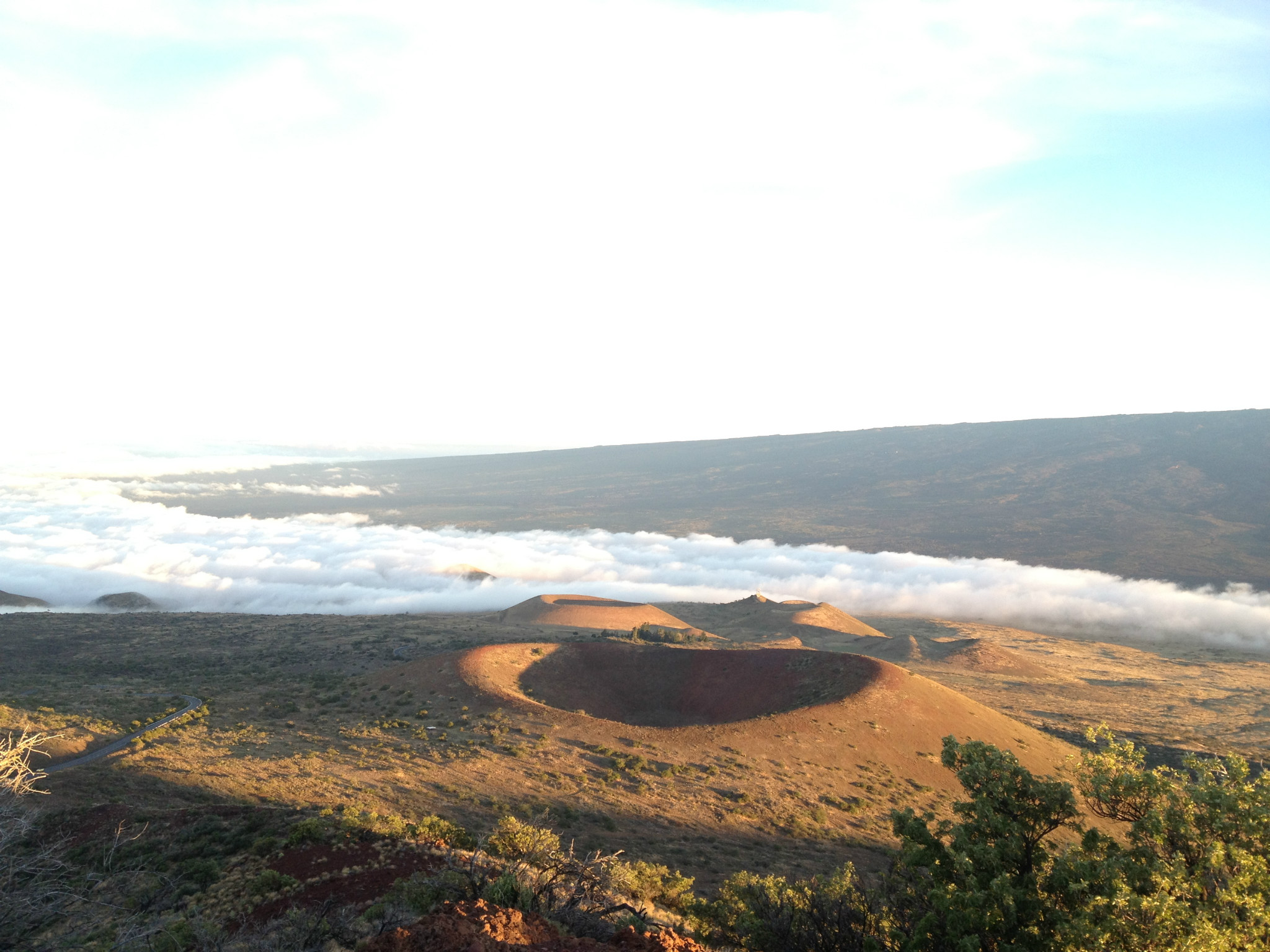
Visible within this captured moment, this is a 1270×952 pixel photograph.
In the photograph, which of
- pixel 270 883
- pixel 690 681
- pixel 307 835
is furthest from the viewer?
pixel 690 681

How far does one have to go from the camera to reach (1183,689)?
164 feet

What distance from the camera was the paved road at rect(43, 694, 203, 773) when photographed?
20.6 meters

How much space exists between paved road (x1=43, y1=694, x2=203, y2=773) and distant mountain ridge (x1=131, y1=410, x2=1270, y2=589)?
10350 centimetres

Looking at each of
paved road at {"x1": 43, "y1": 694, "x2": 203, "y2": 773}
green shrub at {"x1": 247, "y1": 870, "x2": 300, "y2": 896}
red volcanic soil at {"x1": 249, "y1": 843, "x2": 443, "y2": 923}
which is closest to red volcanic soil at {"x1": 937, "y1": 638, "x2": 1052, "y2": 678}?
paved road at {"x1": 43, "y1": 694, "x2": 203, "y2": 773}

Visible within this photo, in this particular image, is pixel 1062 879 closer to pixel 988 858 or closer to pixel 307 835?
pixel 988 858

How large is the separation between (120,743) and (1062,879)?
89.4ft

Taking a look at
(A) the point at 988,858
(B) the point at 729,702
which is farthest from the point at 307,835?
(B) the point at 729,702

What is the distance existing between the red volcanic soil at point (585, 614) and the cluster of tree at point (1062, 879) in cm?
4287

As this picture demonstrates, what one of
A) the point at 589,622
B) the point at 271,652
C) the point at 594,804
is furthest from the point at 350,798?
the point at 589,622

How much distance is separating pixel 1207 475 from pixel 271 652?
144 m

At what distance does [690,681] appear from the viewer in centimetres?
3164

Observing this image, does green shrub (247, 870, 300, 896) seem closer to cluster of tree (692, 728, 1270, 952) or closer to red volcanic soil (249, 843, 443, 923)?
red volcanic soil (249, 843, 443, 923)

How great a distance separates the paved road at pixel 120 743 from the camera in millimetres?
20562

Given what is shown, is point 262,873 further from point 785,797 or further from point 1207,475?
point 1207,475
